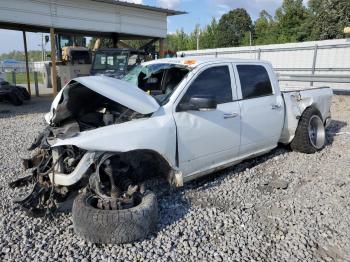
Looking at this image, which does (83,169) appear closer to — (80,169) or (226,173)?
(80,169)

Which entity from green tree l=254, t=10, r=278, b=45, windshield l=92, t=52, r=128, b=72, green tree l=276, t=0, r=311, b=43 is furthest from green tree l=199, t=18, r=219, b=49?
windshield l=92, t=52, r=128, b=72

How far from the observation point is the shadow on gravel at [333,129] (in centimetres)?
737

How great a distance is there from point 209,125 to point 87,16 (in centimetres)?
1145

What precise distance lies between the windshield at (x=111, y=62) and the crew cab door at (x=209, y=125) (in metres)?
8.15

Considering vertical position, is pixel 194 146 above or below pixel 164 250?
above

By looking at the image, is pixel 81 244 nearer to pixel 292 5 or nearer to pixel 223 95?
pixel 223 95

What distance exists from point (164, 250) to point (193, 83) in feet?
6.75

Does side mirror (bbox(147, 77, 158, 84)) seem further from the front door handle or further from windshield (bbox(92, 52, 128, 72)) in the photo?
windshield (bbox(92, 52, 128, 72))

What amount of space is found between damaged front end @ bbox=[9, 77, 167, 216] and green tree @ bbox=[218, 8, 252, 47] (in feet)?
177

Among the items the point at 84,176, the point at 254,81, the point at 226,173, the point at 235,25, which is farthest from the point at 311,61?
the point at 235,25

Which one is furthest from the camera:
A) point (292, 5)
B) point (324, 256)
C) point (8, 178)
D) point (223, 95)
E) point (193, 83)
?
point (292, 5)

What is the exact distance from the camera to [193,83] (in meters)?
4.25

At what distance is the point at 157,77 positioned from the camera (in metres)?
4.94

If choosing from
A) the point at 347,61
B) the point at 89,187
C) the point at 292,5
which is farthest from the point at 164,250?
the point at 292,5
